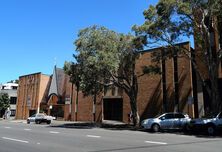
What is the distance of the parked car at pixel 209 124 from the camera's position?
71.2ft

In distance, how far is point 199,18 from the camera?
2509 cm

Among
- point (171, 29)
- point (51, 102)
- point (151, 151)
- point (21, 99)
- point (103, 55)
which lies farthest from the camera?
point (21, 99)

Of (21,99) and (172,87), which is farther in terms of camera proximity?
(21,99)

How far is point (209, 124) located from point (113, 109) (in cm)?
2124

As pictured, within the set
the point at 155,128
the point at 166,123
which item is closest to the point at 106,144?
the point at 155,128

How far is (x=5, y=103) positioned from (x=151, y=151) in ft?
203

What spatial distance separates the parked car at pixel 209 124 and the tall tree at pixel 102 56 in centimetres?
867

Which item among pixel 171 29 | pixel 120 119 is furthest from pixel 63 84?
pixel 171 29

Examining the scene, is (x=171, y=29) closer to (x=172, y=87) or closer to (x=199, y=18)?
(x=199, y=18)

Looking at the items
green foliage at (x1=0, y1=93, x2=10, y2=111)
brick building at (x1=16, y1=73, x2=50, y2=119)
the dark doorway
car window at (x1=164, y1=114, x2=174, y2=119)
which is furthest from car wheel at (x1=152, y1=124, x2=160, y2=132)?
green foliage at (x1=0, y1=93, x2=10, y2=111)

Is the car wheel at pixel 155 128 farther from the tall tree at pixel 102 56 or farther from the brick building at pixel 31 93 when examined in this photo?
the brick building at pixel 31 93

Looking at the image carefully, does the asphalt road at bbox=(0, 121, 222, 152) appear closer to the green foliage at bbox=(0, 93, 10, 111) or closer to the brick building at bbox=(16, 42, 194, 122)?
the brick building at bbox=(16, 42, 194, 122)

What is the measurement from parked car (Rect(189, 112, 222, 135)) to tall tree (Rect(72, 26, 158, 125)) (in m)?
8.67

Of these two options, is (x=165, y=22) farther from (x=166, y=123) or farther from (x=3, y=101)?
(x=3, y=101)
